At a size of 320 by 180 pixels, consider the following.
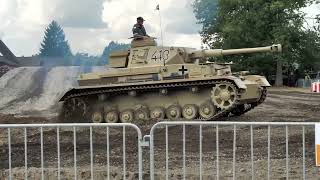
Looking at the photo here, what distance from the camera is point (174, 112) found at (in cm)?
1655

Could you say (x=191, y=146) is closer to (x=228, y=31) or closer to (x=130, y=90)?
(x=130, y=90)

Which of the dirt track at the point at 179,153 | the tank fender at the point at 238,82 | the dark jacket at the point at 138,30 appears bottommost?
the dirt track at the point at 179,153

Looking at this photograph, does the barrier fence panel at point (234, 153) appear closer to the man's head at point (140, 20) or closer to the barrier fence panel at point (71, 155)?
the barrier fence panel at point (71, 155)

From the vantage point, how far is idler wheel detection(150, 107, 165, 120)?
16.8 m

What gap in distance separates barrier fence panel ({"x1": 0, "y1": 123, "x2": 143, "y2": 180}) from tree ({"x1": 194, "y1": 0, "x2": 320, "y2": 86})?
3665cm

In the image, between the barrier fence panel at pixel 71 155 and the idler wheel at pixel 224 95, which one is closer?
the barrier fence panel at pixel 71 155

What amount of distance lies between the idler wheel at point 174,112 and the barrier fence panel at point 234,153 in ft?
13.4

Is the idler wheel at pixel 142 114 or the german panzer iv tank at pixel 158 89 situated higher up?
the german panzer iv tank at pixel 158 89

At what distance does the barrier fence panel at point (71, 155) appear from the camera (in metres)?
8.25

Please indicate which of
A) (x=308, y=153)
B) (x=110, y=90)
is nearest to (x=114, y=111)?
(x=110, y=90)

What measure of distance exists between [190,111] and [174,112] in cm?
49

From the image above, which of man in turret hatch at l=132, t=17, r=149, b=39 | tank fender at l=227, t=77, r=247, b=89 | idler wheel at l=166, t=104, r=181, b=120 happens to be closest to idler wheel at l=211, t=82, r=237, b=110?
tank fender at l=227, t=77, r=247, b=89

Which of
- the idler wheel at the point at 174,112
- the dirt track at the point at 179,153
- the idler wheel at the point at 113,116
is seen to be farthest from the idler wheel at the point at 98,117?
the dirt track at the point at 179,153

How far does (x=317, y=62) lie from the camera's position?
173ft
